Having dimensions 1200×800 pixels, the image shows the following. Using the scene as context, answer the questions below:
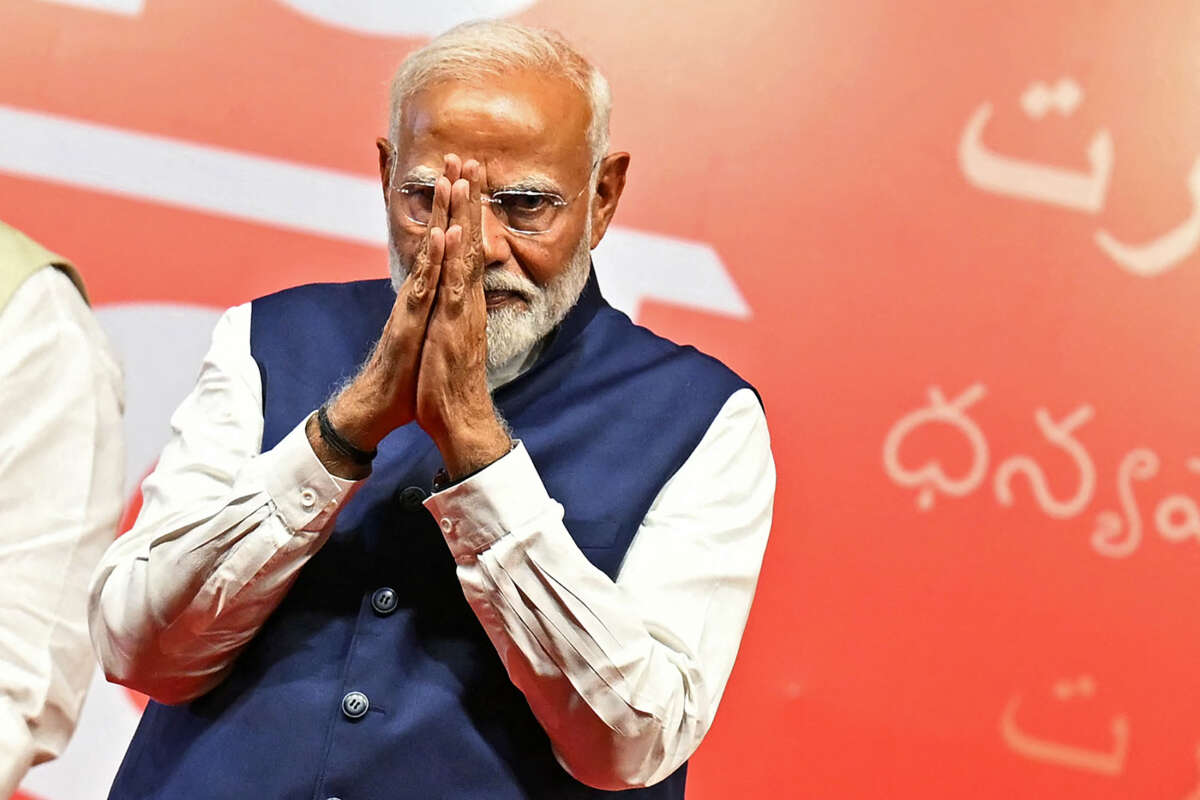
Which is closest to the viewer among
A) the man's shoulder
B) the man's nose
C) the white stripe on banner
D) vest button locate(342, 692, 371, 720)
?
vest button locate(342, 692, 371, 720)

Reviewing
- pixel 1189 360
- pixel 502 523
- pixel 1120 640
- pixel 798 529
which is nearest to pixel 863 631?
pixel 798 529

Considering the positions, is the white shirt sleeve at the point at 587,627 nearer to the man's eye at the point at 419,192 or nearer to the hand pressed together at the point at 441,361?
the hand pressed together at the point at 441,361

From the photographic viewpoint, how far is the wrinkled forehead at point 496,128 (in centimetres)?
155

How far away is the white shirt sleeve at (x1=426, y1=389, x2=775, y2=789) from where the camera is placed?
4.38ft

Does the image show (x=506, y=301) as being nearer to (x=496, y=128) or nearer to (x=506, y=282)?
(x=506, y=282)

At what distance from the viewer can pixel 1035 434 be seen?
89.8 inches

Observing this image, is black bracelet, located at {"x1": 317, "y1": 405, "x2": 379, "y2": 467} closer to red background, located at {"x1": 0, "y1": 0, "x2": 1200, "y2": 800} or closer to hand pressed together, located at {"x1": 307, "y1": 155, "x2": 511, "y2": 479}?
hand pressed together, located at {"x1": 307, "y1": 155, "x2": 511, "y2": 479}

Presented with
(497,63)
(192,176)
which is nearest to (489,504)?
(497,63)

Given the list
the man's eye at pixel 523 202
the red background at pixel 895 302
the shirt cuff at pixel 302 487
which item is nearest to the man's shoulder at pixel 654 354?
the man's eye at pixel 523 202

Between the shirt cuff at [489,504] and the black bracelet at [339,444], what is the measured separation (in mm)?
89

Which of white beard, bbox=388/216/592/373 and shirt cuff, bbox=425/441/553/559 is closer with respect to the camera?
shirt cuff, bbox=425/441/553/559

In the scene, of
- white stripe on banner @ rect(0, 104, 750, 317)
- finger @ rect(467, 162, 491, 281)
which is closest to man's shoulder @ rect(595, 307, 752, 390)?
finger @ rect(467, 162, 491, 281)

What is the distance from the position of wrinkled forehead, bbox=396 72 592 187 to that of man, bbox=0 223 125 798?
1.56ft

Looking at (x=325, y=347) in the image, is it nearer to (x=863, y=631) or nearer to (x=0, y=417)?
(x=0, y=417)
